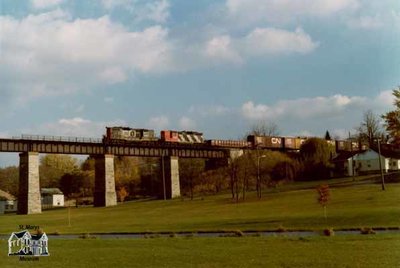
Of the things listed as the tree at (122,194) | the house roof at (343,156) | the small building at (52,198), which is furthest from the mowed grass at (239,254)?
the small building at (52,198)

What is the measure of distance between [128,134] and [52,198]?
2572cm

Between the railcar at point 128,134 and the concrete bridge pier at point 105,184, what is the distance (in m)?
3.92

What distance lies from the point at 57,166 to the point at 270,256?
131892 millimetres

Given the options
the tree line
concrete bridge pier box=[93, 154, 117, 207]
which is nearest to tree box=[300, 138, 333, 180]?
the tree line

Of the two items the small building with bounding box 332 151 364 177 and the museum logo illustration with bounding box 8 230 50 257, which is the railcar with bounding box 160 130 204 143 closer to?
the small building with bounding box 332 151 364 177

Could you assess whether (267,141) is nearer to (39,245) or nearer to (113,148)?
(113,148)

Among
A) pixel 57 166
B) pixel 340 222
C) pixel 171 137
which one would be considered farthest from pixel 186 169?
pixel 340 222

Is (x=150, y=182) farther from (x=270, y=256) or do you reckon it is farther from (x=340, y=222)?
(x=270, y=256)

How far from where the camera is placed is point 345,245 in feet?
81.3

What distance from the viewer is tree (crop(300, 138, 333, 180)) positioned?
114 meters

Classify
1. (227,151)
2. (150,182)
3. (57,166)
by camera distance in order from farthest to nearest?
(57,166) < (150,182) < (227,151)

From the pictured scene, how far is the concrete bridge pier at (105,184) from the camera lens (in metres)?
100

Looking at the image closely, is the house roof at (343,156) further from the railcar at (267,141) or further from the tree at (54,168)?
the tree at (54,168)

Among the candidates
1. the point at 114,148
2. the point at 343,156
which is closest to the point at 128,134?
the point at 114,148
